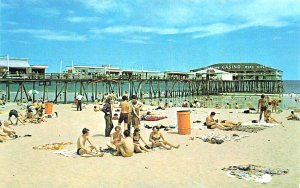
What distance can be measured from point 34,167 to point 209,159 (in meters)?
3.84

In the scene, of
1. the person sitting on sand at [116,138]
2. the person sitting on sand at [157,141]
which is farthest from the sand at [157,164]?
the person sitting on sand at [116,138]

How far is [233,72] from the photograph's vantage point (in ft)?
Answer: 252

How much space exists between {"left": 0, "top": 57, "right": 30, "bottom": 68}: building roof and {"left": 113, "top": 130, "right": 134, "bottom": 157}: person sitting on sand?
3990 cm

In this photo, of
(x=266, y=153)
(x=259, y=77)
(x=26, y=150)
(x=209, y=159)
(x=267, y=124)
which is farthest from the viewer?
(x=259, y=77)

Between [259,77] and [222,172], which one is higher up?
[259,77]

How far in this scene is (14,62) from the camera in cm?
4703

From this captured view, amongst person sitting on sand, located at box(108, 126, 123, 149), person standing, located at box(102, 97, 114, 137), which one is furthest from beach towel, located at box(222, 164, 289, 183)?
person standing, located at box(102, 97, 114, 137)

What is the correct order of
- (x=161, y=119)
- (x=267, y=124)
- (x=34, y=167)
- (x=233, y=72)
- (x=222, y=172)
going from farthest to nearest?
(x=233, y=72) < (x=161, y=119) < (x=267, y=124) < (x=34, y=167) < (x=222, y=172)

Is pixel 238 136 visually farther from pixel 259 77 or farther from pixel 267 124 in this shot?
pixel 259 77

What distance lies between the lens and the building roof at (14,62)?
44.9m

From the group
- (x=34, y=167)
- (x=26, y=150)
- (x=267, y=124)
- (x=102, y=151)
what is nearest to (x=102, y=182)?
(x=34, y=167)

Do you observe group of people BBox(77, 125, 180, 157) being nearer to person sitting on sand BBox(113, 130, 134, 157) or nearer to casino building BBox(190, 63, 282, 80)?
person sitting on sand BBox(113, 130, 134, 157)

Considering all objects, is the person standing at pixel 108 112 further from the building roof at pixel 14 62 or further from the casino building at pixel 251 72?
the casino building at pixel 251 72

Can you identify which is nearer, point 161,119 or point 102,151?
point 102,151
